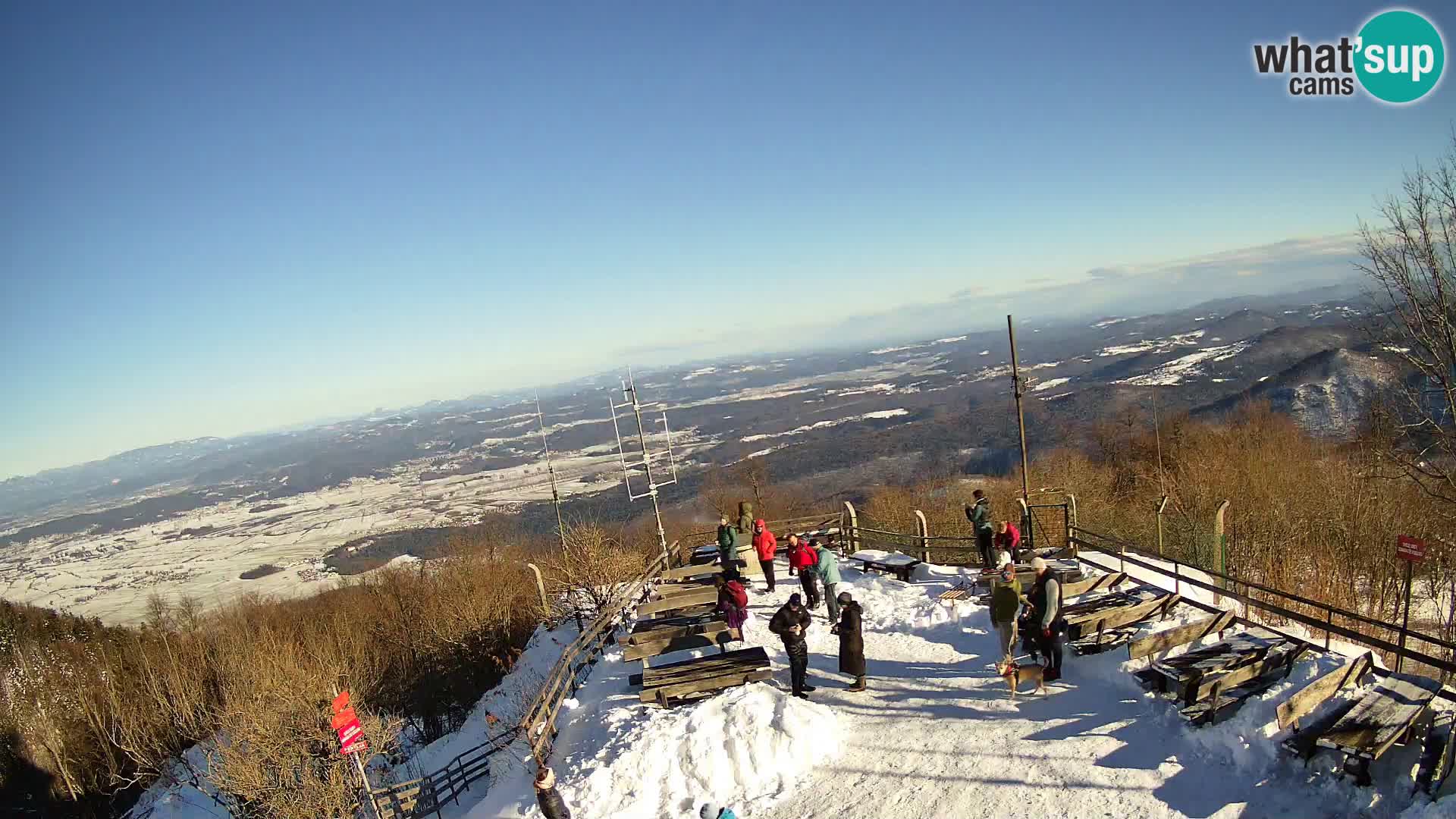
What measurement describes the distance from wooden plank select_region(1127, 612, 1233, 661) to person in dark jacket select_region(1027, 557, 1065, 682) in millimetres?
901

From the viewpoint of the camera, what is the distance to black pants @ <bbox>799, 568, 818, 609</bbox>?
13.5 meters

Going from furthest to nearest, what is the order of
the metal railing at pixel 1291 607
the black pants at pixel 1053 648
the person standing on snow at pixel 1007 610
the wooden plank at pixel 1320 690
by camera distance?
1. the person standing on snow at pixel 1007 610
2. the black pants at pixel 1053 648
3. the metal railing at pixel 1291 607
4. the wooden plank at pixel 1320 690

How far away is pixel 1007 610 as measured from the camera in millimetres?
9578

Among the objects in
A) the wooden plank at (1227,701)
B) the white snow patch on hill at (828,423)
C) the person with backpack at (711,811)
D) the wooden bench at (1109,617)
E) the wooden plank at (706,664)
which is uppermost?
the wooden plank at (706,664)

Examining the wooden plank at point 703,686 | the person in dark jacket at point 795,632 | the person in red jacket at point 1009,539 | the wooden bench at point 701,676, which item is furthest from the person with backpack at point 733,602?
the person in red jacket at point 1009,539

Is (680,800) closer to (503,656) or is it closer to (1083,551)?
(1083,551)

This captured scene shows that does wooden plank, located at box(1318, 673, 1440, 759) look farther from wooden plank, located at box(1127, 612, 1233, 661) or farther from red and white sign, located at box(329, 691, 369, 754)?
red and white sign, located at box(329, 691, 369, 754)

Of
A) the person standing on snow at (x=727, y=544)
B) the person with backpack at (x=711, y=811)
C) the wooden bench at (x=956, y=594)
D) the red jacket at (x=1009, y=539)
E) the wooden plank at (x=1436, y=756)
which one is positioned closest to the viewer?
the wooden plank at (x=1436, y=756)

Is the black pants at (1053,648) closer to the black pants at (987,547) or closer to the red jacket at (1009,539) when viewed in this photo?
the red jacket at (1009,539)

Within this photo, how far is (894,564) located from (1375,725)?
991cm

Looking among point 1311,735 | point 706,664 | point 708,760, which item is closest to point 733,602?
point 706,664

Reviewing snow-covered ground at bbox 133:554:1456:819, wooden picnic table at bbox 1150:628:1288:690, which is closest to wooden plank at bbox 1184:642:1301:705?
wooden picnic table at bbox 1150:628:1288:690

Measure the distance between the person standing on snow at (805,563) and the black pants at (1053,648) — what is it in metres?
4.43

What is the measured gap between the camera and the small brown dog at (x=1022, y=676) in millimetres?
9070
